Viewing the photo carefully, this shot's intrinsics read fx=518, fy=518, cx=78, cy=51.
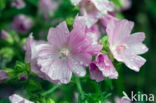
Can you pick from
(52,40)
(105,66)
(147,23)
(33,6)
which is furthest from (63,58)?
(147,23)

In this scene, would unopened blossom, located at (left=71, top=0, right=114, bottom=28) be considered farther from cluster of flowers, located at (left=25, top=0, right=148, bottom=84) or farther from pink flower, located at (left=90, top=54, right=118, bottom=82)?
pink flower, located at (left=90, top=54, right=118, bottom=82)

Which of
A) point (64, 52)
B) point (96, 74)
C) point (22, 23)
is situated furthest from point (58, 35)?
point (22, 23)

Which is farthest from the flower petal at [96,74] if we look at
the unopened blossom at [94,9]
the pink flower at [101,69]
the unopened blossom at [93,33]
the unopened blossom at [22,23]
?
Answer: the unopened blossom at [22,23]

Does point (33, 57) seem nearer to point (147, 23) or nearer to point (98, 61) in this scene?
point (98, 61)

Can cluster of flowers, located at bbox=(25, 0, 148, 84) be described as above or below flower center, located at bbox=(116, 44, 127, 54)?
above


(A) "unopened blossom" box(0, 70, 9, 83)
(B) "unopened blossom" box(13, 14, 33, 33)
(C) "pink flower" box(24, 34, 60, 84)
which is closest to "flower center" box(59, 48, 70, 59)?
(C) "pink flower" box(24, 34, 60, 84)

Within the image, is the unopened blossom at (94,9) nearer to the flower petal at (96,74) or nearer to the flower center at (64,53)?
the flower center at (64,53)
